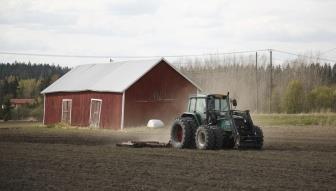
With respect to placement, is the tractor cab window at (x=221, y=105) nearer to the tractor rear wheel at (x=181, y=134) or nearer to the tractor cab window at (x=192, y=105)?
the tractor cab window at (x=192, y=105)

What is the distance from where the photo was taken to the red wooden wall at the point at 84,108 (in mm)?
38250

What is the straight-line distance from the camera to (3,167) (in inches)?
617

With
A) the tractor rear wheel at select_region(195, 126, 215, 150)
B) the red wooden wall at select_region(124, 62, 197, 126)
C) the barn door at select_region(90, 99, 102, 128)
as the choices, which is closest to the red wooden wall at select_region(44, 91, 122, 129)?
the barn door at select_region(90, 99, 102, 128)

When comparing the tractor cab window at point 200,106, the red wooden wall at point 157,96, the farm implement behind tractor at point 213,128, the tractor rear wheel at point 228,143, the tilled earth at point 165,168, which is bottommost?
the tilled earth at point 165,168

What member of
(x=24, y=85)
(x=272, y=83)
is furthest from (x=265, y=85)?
(x=24, y=85)

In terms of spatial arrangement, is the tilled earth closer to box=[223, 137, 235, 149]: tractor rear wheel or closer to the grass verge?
box=[223, 137, 235, 149]: tractor rear wheel

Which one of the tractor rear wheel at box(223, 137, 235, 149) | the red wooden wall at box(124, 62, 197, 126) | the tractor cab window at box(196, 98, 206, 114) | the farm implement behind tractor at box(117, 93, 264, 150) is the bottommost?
the tractor rear wheel at box(223, 137, 235, 149)

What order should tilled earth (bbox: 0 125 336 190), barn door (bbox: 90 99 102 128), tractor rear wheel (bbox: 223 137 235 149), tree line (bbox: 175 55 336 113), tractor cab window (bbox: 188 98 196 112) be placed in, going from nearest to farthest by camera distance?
tilled earth (bbox: 0 125 336 190) → tractor rear wheel (bbox: 223 137 235 149) → tractor cab window (bbox: 188 98 196 112) → barn door (bbox: 90 99 102 128) → tree line (bbox: 175 55 336 113)

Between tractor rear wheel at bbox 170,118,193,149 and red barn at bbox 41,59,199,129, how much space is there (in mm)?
15270

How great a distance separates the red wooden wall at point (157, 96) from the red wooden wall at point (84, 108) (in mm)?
912

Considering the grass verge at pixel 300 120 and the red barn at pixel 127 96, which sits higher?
the red barn at pixel 127 96

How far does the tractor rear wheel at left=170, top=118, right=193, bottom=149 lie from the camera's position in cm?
2142

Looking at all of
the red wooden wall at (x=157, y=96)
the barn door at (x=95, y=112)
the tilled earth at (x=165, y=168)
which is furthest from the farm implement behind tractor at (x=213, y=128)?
the barn door at (x=95, y=112)

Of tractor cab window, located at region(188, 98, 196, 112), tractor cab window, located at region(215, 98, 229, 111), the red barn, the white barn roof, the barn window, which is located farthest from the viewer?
the barn window
